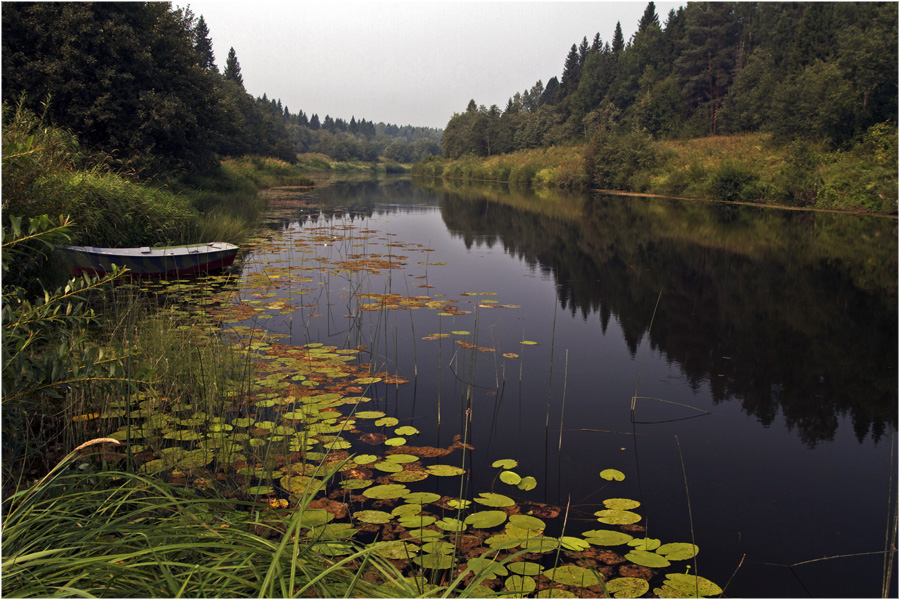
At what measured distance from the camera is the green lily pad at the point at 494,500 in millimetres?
3820

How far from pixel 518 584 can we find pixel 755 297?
8.45 m

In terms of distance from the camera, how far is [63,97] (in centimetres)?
1596

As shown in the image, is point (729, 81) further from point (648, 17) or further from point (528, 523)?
point (528, 523)

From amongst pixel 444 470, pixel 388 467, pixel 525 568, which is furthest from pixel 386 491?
pixel 525 568

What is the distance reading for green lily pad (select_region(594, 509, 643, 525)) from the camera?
371 cm

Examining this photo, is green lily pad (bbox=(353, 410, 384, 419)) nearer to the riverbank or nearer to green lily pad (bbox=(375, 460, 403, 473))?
green lily pad (bbox=(375, 460, 403, 473))

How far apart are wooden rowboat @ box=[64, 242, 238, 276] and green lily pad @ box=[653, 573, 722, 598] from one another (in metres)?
8.01

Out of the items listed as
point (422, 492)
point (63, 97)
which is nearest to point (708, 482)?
point (422, 492)

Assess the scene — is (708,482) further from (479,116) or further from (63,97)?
(479,116)

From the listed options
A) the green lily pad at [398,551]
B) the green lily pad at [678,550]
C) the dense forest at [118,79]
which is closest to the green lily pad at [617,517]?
the green lily pad at [678,550]

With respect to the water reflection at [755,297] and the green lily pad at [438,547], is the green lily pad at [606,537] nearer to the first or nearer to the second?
the green lily pad at [438,547]

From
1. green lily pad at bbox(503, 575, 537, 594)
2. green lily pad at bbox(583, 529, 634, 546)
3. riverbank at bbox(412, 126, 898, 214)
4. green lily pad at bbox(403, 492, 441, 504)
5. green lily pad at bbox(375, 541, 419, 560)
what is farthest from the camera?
riverbank at bbox(412, 126, 898, 214)

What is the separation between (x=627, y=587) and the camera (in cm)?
305

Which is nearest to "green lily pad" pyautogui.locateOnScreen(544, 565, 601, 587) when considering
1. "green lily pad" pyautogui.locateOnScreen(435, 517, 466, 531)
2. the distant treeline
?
"green lily pad" pyautogui.locateOnScreen(435, 517, 466, 531)
